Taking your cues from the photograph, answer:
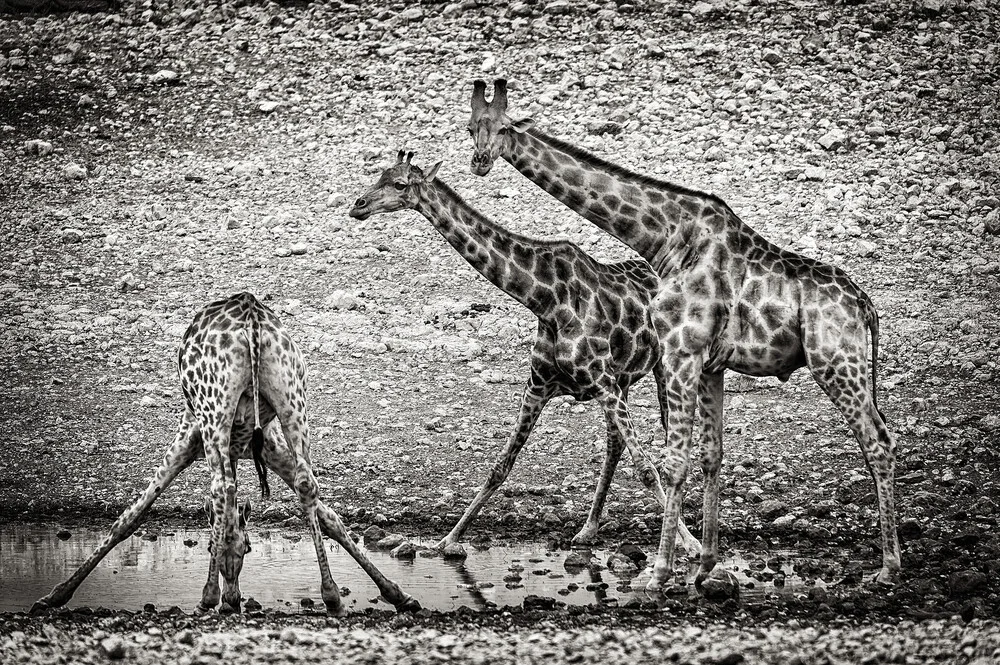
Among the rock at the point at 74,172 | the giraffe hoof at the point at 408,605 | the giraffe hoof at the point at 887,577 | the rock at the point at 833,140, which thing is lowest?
the giraffe hoof at the point at 408,605

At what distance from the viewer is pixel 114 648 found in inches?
342

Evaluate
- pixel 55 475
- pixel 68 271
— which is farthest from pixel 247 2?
pixel 55 475

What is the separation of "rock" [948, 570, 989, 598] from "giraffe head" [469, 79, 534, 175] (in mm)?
4800

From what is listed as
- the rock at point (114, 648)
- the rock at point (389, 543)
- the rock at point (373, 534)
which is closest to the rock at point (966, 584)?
the rock at point (389, 543)

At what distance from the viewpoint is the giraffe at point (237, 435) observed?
10227 millimetres

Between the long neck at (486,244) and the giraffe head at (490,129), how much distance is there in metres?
0.42

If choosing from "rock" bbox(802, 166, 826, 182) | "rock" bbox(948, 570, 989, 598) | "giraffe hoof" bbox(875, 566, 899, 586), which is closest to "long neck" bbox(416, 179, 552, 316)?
"giraffe hoof" bbox(875, 566, 899, 586)

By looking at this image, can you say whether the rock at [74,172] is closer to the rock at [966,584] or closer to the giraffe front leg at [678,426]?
the giraffe front leg at [678,426]

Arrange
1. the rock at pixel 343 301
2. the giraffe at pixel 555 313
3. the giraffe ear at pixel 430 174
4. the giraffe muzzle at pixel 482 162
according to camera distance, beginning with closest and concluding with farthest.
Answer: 1. the giraffe at pixel 555 313
2. the giraffe muzzle at pixel 482 162
3. the giraffe ear at pixel 430 174
4. the rock at pixel 343 301

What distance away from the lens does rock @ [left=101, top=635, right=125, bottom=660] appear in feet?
28.4

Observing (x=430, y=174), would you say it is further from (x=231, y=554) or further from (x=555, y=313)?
(x=231, y=554)

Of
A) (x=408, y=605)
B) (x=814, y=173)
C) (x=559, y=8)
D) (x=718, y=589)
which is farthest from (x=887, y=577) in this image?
(x=559, y=8)

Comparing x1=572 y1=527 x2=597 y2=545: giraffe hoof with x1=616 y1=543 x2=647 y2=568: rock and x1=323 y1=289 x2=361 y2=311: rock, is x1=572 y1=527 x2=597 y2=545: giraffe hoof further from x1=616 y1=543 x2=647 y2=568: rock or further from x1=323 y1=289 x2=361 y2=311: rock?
x1=323 y1=289 x2=361 y2=311: rock

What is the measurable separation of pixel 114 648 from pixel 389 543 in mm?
3613
